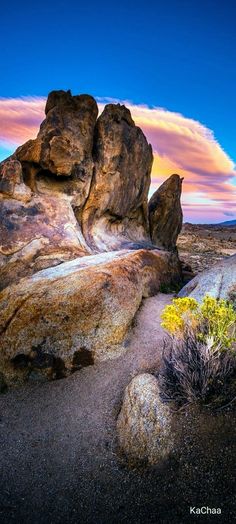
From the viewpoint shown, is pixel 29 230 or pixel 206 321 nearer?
pixel 206 321

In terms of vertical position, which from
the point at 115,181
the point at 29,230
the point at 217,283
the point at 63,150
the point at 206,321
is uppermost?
the point at 63,150

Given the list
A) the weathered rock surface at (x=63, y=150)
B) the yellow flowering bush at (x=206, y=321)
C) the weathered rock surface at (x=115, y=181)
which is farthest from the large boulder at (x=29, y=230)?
the yellow flowering bush at (x=206, y=321)

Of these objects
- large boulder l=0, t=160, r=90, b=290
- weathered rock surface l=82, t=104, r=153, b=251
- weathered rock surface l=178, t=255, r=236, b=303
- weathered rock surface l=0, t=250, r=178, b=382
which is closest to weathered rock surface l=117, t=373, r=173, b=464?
weathered rock surface l=0, t=250, r=178, b=382

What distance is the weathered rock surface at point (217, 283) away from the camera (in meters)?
7.46

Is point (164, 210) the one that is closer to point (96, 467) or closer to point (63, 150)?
point (63, 150)

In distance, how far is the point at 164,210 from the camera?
66.0 feet

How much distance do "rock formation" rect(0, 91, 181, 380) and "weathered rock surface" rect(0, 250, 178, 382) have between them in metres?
0.02

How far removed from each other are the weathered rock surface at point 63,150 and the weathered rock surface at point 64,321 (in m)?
5.71

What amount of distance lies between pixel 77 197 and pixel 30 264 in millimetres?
4001

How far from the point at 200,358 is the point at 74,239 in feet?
24.8

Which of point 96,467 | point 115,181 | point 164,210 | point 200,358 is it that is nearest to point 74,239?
point 115,181

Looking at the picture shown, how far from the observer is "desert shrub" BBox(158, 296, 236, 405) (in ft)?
14.0

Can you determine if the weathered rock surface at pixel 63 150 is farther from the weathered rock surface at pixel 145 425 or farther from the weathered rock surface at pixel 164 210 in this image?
the weathered rock surface at pixel 145 425

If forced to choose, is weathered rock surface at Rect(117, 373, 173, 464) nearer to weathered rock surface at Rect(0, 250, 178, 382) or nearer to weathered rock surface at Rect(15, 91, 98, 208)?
weathered rock surface at Rect(0, 250, 178, 382)
